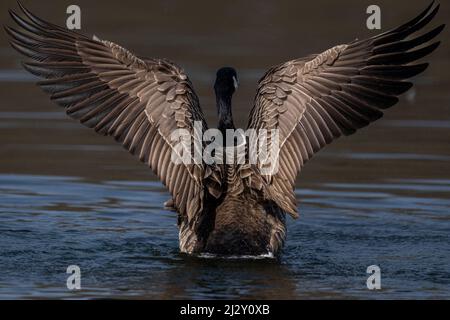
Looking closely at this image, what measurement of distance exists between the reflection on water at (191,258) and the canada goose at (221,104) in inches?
21.0

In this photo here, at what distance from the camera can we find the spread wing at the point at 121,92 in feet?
37.8

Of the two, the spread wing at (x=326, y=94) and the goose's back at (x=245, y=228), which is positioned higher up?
the spread wing at (x=326, y=94)

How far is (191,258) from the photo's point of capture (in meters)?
11.6

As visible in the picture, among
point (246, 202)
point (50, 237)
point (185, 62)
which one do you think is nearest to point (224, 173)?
point (246, 202)

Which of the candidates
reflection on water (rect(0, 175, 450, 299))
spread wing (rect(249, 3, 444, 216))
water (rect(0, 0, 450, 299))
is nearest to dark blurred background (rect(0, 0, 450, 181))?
water (rect(0, 0, 450, 299))

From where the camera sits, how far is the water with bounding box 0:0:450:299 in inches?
419

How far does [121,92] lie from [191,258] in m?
1.79

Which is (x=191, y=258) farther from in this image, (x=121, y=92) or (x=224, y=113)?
(x=121, y=92)

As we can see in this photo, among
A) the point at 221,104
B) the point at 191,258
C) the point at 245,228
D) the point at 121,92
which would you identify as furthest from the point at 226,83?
the point at 191,258

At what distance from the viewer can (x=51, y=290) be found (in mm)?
10211

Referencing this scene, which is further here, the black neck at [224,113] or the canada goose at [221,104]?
the black neck at [224,113]

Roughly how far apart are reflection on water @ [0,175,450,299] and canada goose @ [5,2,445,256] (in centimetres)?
53

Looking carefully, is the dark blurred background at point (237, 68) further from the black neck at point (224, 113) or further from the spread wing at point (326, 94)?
the black neck at point (224, 113)

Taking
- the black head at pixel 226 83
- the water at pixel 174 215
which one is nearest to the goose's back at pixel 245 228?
the water at pixel 174 215
